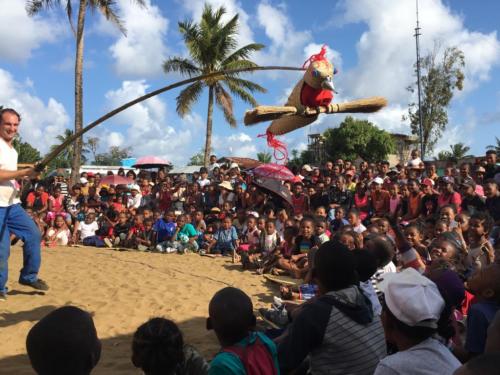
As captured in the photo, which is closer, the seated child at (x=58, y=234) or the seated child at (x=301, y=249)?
the seated child at (x=301, y=249)

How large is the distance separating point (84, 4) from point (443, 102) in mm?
18711

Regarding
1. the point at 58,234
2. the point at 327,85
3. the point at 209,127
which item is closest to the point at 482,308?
the point at 327,85

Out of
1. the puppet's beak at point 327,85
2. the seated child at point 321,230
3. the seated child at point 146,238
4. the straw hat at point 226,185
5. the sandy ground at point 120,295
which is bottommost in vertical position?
the sandy ground at point 120,295

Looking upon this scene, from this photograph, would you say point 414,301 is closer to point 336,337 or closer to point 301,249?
point 336,337

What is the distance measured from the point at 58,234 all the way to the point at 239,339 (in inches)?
385

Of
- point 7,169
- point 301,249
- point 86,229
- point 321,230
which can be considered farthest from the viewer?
Result: point 86,229

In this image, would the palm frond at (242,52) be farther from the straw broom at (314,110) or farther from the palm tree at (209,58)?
the straw broom at (314,110)

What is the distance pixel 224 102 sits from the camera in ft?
68.4

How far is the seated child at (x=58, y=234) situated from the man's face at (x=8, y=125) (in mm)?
6851

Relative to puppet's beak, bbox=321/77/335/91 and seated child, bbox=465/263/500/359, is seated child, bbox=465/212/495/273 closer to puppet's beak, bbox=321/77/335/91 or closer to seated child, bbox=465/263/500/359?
puppet's beak, bbox=321/77/335/91

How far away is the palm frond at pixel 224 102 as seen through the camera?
2074 centimetres

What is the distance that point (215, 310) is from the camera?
2062mm

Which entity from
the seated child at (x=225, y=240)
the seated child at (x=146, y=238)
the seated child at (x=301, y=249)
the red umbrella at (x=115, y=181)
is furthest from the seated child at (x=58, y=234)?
the seated child at (x=301, y=249)

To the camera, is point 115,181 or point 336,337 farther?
point 115,181
